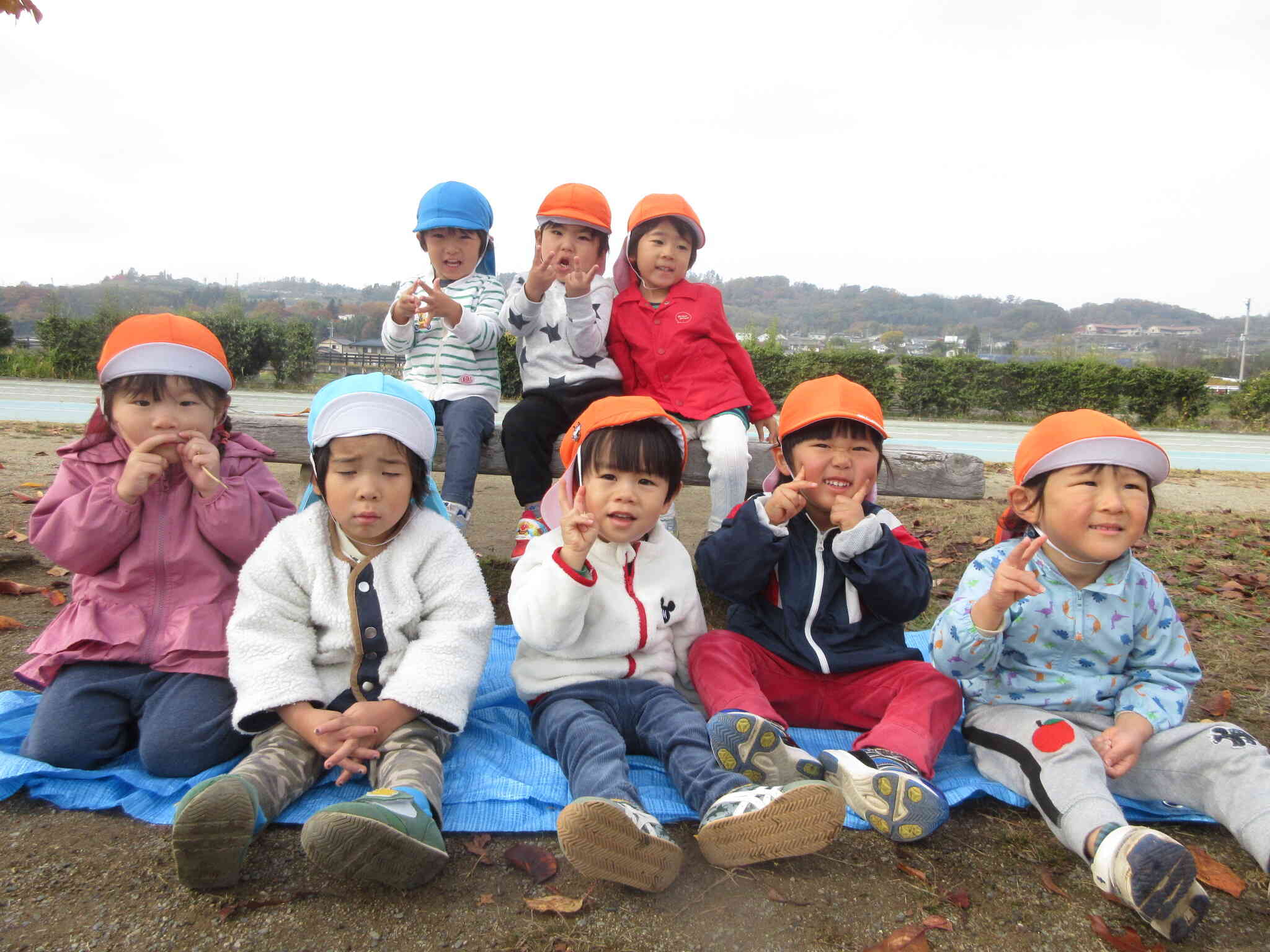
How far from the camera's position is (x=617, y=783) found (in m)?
2.10

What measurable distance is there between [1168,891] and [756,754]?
0.96m

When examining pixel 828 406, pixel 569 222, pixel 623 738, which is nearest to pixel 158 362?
pixel 623 738

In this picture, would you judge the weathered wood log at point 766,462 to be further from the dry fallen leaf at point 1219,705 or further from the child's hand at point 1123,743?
the child's hand at point 1123,743

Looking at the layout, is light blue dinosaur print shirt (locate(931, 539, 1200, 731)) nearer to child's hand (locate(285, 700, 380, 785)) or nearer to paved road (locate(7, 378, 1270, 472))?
child's hand (locate(285, 700, 380, 785))

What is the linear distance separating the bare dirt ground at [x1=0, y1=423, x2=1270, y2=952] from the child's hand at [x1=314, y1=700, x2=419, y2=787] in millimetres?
Answer: 227

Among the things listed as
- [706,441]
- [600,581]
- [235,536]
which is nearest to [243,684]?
[235,536]

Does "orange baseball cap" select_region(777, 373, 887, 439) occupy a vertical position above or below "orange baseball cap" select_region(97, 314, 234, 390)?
below

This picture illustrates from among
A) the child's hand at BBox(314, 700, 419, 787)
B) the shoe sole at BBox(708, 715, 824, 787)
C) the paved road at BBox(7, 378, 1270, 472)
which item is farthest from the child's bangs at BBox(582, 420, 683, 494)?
the paved road at BBox(7, 378, 1270, 472)

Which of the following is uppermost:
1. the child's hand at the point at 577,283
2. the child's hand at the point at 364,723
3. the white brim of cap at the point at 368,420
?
the child's hand at the point at 577,283

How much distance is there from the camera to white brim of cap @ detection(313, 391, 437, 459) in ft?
7.89

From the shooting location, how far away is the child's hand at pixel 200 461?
254cm

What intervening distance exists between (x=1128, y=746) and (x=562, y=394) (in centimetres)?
257

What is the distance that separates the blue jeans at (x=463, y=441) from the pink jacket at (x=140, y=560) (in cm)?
109

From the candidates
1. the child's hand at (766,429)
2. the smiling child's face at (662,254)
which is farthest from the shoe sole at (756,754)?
the smiling child's face at (662,254)
